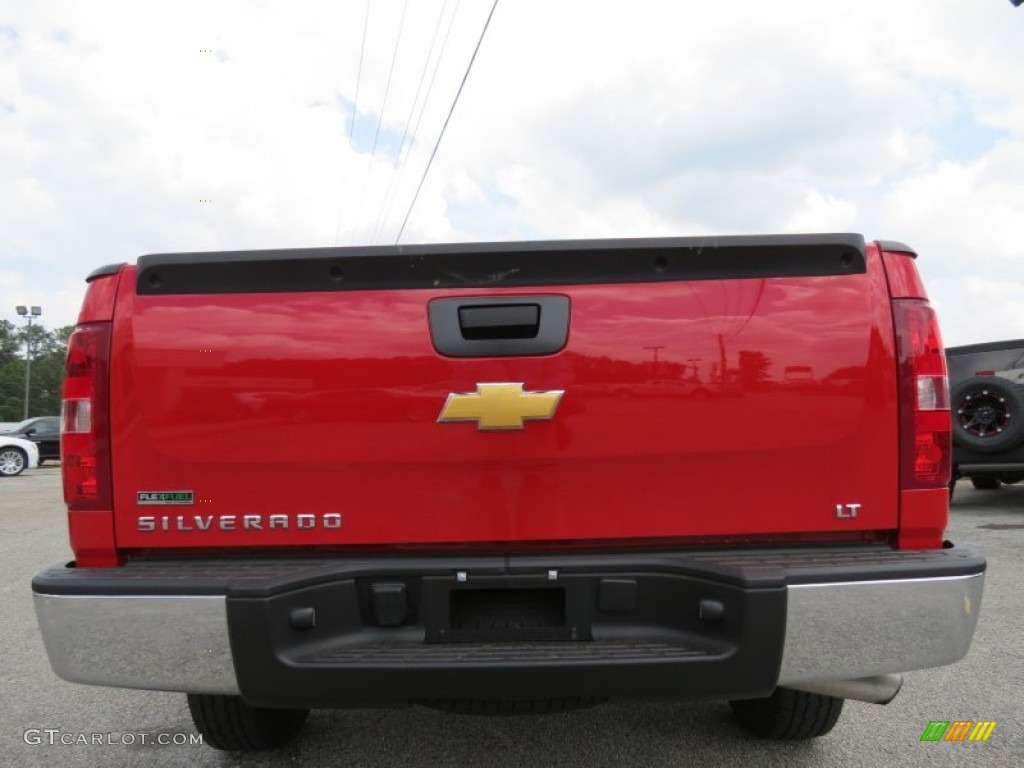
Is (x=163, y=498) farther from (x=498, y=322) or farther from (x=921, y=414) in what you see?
→ (x=921, y=414)

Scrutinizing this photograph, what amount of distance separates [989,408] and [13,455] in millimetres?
20445

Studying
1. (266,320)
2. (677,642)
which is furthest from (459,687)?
(266,320)

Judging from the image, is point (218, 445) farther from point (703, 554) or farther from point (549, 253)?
point (703, 554)

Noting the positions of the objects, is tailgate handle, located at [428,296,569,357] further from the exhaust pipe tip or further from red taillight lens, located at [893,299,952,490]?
the exhaust pipe tip

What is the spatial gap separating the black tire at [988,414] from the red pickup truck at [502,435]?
21.8 ft

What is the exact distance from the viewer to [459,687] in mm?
1831

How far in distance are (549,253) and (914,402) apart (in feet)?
3.52

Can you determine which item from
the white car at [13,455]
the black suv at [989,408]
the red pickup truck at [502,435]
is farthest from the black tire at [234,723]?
the white car at [13,455]

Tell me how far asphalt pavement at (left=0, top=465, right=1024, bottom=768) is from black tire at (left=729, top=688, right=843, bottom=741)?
0.07 metres

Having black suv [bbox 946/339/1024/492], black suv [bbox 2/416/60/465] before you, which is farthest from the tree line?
black suv [bbox 946/339/1024/492]

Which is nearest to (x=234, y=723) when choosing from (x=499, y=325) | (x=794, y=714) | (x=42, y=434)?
(x=499, y=325)

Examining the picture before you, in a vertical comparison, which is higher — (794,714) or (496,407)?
(496,407)

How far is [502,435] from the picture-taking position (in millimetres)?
2004

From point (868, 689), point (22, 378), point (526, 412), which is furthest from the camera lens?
point (22, 378)
